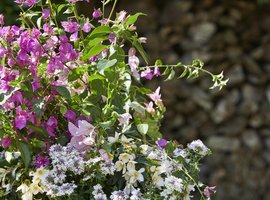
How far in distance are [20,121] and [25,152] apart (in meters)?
0.06

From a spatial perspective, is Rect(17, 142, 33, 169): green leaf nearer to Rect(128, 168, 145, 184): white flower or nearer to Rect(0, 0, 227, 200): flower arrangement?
Rect(0, 0, 227, 200): flower arrangement


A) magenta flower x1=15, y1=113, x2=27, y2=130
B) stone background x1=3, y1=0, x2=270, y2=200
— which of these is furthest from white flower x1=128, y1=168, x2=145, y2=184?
stone background x1=3, y1=0, x2=270, y2=200

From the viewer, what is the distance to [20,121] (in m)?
1.30

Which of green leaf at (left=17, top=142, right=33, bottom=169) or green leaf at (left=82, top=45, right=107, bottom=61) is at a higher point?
green leaf at (left=82, top=45, right=107, bottom=61)

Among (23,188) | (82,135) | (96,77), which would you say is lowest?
(23,188)

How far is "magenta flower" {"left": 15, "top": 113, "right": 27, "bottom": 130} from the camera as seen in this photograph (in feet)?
4.27

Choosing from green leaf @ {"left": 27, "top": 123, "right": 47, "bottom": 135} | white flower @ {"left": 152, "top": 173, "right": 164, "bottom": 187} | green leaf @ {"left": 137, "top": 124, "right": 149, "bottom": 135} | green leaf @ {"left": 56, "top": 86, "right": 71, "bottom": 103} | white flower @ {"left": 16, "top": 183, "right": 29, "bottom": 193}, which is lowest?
white flower @ {"left": 16, "top": 183, "right": 29, "bottom": 193}

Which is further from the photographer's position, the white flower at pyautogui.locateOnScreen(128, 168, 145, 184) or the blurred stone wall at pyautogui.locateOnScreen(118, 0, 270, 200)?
the blurred stone wall at pyautogui.locateOnScreen(118, 0, 270, 200)

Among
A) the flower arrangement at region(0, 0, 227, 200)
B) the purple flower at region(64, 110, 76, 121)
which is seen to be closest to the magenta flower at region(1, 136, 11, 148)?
the flower arrangement at region(0, 0, 227, 200)

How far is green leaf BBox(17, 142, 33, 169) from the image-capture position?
129 cm

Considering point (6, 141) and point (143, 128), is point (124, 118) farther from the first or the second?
point (6, 141)

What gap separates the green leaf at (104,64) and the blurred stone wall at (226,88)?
6.97 ft

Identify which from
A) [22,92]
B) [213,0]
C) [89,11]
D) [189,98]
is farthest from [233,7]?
[22,92]

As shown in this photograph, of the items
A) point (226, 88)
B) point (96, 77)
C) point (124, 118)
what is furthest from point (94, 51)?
point (226, 88)
